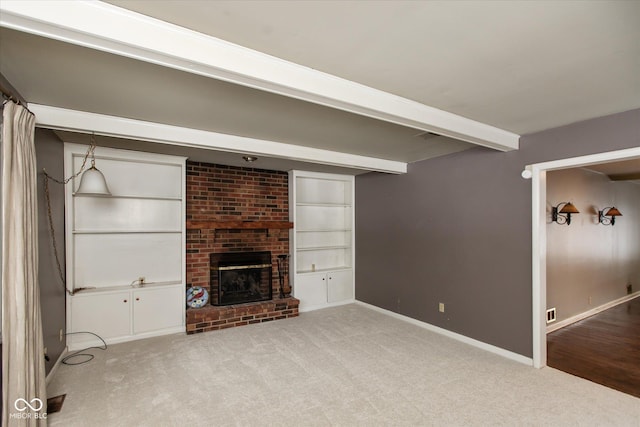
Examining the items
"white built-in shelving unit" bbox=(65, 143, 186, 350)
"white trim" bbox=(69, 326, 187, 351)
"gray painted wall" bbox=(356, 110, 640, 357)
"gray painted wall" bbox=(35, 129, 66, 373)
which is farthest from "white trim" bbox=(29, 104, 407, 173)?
"white trim" bbox=(69, 326, 187, 351)

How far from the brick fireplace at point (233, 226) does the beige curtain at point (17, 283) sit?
2.14 meters

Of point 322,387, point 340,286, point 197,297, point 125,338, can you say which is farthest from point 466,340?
point 125,338

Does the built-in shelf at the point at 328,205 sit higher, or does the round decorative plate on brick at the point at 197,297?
the built-in shelf at the point at 328,205

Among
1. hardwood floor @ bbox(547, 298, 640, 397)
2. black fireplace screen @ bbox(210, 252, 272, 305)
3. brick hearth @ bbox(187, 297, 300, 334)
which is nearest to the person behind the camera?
hardwood floor @ bbox(547, 298, 640, 397)

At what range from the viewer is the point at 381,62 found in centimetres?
182

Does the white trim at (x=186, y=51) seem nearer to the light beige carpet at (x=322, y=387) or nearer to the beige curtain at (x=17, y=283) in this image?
the beige curtain at (x=17, y=283)

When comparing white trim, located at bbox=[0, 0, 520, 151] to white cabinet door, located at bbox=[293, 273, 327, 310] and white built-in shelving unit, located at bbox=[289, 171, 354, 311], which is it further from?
white cabinet door, located at bbox=[293, 273, 327, 310]

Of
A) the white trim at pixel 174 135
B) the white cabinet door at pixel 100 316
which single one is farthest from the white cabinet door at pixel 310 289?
the white cabinet door at pixel 100 316

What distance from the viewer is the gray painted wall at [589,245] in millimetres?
4285

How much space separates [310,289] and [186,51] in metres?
4.34

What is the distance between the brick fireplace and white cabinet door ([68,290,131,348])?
76 centimetres

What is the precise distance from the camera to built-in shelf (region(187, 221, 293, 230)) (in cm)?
432

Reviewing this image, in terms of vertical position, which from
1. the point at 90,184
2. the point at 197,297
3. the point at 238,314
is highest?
the point at 90,184

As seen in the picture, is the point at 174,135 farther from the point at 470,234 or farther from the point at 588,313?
the point at 588,313
